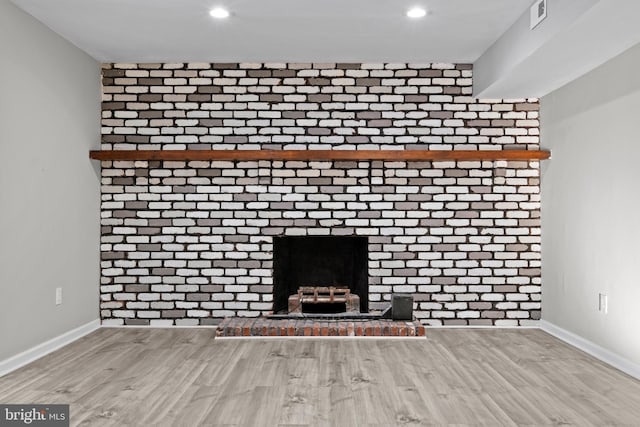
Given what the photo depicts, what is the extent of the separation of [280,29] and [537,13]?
177 centimetres

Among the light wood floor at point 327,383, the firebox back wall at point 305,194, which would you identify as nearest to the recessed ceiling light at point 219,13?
the firebox back wall at point 305,194

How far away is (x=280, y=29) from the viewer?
395 centimetres

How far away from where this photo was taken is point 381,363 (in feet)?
12.0

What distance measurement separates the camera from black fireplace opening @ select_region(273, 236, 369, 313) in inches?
198

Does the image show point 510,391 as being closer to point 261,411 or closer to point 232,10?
point 261,411
